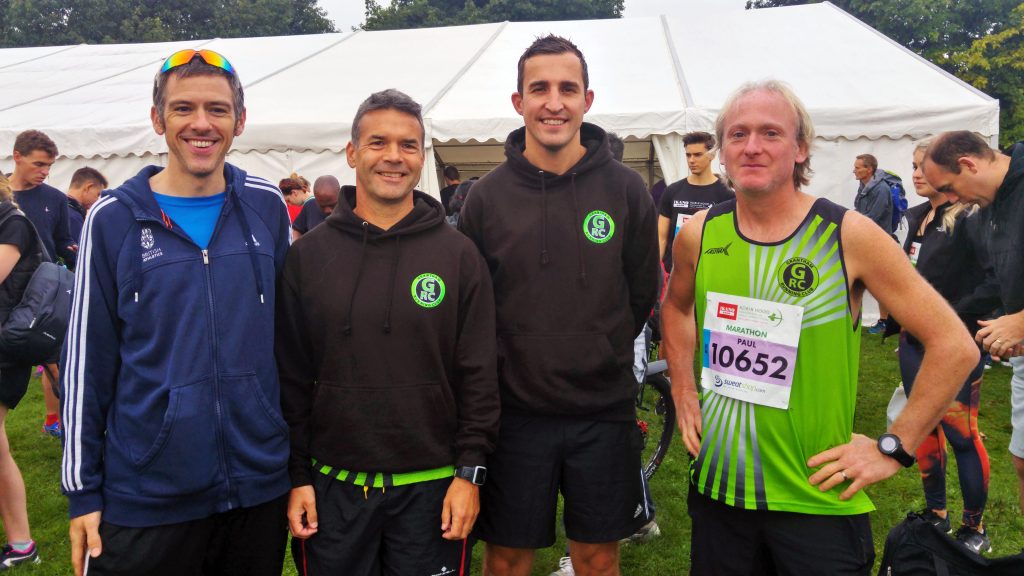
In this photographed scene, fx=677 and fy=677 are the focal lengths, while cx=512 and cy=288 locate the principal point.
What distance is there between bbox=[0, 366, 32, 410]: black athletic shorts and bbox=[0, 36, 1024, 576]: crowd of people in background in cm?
152

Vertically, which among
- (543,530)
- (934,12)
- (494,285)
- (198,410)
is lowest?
(543,530)

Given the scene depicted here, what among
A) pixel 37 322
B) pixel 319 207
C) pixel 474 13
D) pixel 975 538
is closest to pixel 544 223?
pixel 37 322

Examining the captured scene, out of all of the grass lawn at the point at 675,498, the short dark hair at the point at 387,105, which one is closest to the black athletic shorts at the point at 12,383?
the grass lawn at the point at 675,498

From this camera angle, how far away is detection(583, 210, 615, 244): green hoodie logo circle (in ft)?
7.21

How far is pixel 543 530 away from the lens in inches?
88.2

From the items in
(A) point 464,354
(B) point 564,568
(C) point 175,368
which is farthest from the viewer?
(B) point 564,568

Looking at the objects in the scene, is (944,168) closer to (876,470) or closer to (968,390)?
(968,390)

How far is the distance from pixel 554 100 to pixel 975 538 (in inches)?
122

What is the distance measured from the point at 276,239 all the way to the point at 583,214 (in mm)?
956

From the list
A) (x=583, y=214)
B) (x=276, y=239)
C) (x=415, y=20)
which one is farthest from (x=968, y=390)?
(x=415, y=20)

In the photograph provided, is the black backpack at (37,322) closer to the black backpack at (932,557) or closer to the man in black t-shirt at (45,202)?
the man in black t-shirt at (45,202)

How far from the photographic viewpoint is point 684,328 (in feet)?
7.43

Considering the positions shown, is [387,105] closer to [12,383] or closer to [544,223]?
[544,223]

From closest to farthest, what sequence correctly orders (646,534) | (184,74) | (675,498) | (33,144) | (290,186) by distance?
(184,74) → (646,534) → (675,498) → (33,144) → (290,186)
